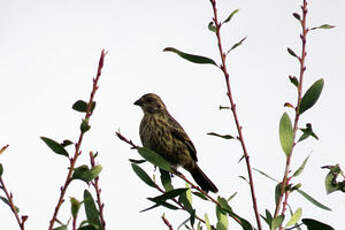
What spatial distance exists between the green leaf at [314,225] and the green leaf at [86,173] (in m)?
1.07

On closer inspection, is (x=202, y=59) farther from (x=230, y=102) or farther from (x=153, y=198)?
(x=153, y=198)

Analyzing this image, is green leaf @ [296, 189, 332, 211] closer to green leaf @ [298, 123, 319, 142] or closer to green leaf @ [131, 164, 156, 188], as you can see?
green leaf @ [298, 123, 319, 142]

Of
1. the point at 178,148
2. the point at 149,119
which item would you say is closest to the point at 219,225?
the point at 178,148

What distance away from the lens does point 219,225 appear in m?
2.77

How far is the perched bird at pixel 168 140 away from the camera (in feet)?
17.8

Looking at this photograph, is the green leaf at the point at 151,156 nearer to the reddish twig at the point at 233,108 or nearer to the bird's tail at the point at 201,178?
the reddish twig at the point at 233,108

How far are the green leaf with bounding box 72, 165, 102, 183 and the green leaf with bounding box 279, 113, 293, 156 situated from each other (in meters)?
1.04

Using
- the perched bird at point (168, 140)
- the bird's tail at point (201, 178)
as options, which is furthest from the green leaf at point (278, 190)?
the bird's tail at point (201, 178)

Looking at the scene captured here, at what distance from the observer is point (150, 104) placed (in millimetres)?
6031

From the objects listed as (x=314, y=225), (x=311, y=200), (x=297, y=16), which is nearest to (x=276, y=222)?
(x=314, y=225)

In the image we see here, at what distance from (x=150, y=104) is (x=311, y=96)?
339 cm

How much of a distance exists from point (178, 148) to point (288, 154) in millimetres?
2764

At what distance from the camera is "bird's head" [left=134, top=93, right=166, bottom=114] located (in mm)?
5961

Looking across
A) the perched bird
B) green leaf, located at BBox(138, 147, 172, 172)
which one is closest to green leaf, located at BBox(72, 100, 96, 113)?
green leaf, located at BBox(138, 147, 172, 172)
